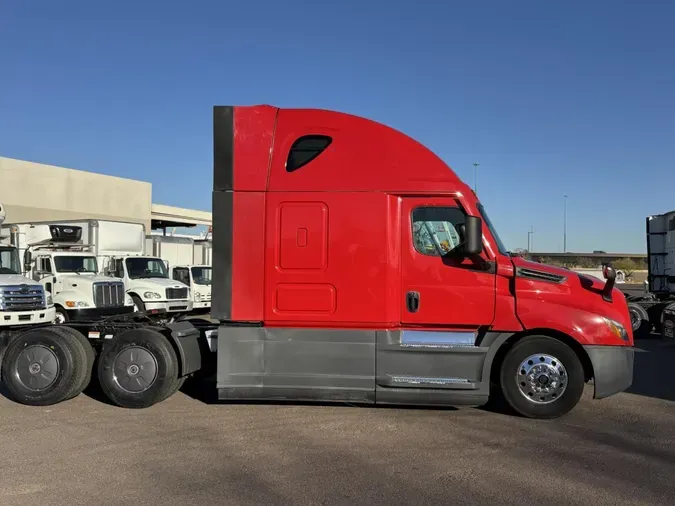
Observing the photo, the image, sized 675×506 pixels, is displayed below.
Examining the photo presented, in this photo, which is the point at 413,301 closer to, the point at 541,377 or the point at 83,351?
the point at 541,377

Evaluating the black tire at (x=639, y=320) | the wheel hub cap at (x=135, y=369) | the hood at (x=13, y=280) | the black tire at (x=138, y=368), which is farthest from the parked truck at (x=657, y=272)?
the hood at (x=13, y=280)

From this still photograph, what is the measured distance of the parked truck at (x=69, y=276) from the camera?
50.3 ft

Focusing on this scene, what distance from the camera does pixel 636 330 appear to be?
14992 mm

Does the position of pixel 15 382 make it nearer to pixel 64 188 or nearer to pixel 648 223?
pixel 648 223

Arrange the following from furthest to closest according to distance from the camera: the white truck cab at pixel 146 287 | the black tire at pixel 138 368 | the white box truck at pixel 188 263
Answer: the white box truck at pixel 188 263 < the white truck cab at pixel 146 287 < the black tire at pixel 138 368

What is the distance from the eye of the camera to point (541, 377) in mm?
6480

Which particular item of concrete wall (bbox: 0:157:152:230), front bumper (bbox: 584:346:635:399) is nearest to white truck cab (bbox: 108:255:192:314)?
front bumper (bbox: 584:346:635:399)

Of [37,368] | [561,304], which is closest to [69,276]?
[37,368]

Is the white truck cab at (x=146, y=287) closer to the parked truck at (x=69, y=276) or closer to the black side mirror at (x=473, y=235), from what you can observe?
the parked truck at (x=69, y=276)

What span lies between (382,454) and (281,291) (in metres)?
2.18

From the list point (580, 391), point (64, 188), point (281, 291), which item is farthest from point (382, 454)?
point (64, 188)

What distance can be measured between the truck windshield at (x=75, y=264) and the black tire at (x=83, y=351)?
920cm

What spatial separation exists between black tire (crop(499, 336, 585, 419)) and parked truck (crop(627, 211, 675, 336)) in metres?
9.99

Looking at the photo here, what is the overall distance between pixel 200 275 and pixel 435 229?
17.2 meters
